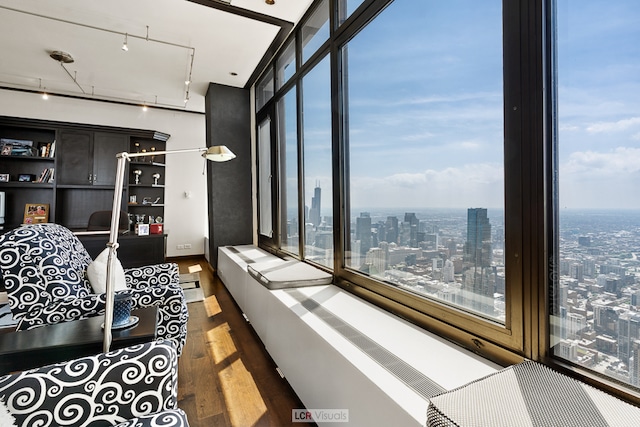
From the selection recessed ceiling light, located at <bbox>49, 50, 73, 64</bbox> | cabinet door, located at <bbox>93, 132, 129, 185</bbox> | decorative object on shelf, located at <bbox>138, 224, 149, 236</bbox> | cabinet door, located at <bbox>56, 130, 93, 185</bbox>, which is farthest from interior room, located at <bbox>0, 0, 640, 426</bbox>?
cabinet door, located at <bbox>93, 132, 129, 185</bbox>

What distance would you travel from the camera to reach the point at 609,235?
1.00 metres

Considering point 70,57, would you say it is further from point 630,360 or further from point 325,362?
point 630,360

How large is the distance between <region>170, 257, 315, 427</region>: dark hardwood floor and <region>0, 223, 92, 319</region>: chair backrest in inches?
35.5

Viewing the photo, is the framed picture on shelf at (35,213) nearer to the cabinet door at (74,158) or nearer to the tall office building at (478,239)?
the cabinet door at (74,158)

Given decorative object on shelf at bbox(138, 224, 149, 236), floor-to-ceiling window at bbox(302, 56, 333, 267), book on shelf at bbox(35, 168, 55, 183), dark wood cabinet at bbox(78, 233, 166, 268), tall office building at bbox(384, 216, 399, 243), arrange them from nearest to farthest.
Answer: tall office building at bbox(384, 216, 399, 243) → floor-to-ceiling window at bbox(302, 56, 333, 267) → dark wood cabinet at bbox(78, 233, 166, 268) → decorative object on shelf at bbox(138, 224, 149, 236) → book on shelf at bbox(35, 168, 55, 183)

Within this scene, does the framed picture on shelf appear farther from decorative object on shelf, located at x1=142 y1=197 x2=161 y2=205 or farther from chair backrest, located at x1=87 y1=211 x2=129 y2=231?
decorative object on shelf, located at x1=142 y1=197 x2=161 y2=205

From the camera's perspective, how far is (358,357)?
49.8 inches

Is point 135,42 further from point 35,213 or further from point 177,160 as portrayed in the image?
point 35,213

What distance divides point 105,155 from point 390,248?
18.7 ft

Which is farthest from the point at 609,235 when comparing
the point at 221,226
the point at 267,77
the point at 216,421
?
the point at 221,226

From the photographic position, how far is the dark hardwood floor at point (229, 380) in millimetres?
1688

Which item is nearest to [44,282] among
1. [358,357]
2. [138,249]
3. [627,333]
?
[358,357]

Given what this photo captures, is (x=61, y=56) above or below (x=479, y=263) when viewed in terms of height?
above

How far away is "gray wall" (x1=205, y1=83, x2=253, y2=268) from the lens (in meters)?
4.77
